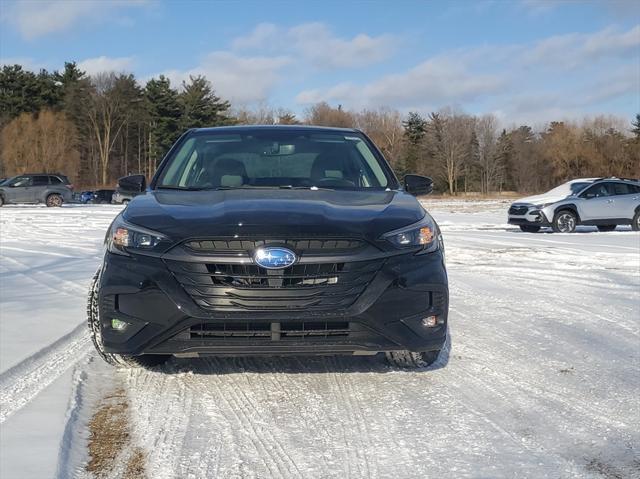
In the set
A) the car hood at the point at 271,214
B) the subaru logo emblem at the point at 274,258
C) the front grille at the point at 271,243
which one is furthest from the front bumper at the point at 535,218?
the subaru logo emblem at the point at 274,258

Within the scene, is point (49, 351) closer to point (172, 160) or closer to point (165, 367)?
point (165, 367)

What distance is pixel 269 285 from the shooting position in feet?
10.5

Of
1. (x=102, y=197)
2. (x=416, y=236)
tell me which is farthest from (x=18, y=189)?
(x=416, y=236)

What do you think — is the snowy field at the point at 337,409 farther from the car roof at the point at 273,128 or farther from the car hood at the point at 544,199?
the car hood at the point at 544,199

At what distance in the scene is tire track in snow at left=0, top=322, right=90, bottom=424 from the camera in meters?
3.28

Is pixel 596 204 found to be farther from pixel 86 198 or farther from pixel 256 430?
pixel 86 198

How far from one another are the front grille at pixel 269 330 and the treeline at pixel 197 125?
199ft

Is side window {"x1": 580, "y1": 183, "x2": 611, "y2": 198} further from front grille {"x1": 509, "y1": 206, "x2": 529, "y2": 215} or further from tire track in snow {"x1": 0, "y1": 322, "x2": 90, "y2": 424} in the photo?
tire track in snow {"x1": 0, "y1": 322, "x2": 90, "y2": 424}

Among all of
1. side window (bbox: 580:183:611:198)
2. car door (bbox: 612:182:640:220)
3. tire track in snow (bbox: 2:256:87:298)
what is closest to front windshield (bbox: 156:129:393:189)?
tire track in snow (bbox: 2:256:87:298)

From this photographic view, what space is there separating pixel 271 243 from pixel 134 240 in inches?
28.8

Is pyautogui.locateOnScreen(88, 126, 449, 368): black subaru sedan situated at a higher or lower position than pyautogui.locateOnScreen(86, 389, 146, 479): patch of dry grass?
higher

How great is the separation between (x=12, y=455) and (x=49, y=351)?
5.63 feet

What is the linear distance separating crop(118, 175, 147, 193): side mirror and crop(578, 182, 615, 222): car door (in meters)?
15.1

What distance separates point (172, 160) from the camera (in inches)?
191
